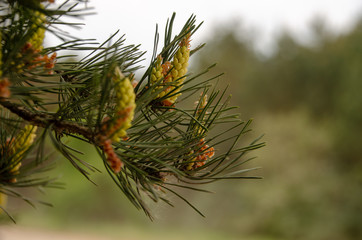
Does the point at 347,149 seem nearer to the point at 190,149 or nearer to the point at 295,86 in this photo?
the point at 295,86

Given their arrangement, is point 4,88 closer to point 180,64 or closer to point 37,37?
point 37,37

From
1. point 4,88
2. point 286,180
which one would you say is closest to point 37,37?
point 4,88

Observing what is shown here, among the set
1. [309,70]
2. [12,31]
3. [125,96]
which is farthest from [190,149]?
[309,70]

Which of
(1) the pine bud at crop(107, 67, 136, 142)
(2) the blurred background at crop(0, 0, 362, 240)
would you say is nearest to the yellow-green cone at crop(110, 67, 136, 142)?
(1) the pine bud at crop(107, 67, 136, 142)

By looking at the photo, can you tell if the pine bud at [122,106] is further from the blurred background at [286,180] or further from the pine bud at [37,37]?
the blurred background at [286,180]

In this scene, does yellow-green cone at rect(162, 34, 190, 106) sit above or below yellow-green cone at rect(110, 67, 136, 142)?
above

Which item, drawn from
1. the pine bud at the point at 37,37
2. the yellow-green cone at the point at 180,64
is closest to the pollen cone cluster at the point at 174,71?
the yellow-green cone at the point at 180,64

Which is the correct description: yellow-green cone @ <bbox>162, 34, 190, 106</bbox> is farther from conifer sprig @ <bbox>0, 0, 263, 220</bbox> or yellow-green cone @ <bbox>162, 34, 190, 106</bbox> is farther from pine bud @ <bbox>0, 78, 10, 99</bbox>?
pine bud @ <bbox>0, 78, 10, 99</bbox>
